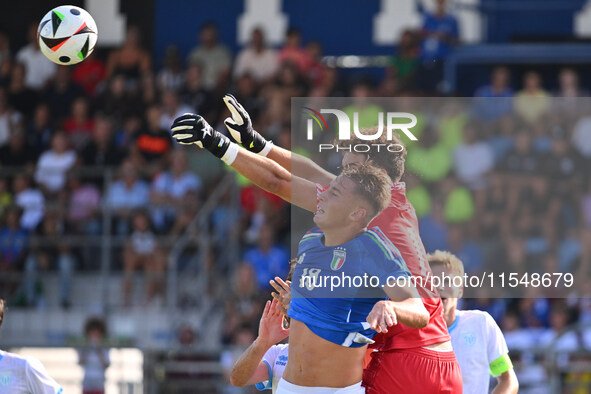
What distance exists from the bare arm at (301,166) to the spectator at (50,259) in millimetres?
7226

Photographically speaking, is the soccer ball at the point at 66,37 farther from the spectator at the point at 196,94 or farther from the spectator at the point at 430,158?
the spectator at the point at 196,94

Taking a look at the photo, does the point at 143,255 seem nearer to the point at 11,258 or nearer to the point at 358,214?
the point at 11,258

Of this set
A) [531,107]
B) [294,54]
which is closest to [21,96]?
[294,54]

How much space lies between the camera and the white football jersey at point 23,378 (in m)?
6.50

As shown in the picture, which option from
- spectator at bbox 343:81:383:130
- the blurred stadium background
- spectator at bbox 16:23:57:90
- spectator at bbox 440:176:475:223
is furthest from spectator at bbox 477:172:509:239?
spectator at bbox 16:23:57:90

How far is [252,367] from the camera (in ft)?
20.3

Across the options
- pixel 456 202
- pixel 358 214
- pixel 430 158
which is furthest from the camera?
pixel 456 202

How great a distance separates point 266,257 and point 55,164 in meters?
3.53

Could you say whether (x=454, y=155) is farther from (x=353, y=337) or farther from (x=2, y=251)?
(x=2, y=251)

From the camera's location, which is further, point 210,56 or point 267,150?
point 210,56

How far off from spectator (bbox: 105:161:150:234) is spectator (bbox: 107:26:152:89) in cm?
230

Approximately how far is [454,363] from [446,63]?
928 cm

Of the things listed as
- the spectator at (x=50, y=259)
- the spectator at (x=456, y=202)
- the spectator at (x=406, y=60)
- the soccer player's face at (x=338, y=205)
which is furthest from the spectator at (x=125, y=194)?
the soccer player's face at (x=338, y=205)

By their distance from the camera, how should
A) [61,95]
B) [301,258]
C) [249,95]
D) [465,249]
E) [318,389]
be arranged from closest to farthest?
[318,389], [301,258], [465,249], [249,95], [61,95]
